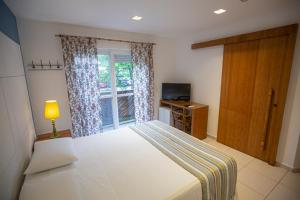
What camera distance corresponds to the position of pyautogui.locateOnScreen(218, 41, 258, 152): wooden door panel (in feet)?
8.35

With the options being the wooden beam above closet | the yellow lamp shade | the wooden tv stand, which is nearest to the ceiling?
the wooden beam above closet

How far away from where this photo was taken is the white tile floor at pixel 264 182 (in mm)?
1863

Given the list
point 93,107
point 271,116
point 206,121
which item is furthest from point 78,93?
point 271,116

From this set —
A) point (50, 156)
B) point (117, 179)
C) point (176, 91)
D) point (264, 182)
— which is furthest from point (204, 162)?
point (176, 91)

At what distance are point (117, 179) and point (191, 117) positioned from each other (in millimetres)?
2302

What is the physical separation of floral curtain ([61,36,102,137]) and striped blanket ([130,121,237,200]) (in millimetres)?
1542

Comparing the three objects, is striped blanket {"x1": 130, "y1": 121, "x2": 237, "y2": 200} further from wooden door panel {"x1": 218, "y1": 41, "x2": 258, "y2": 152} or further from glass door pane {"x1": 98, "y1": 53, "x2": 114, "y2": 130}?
glass door pane {"x1": 98, "y1": 53, "x2": 114, "y2": 130}

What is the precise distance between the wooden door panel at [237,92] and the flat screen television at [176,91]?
860 mm

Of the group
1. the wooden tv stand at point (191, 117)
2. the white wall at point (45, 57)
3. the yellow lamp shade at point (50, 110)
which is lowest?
the wooden tv stand at point (191, 117)

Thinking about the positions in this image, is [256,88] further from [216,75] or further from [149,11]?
[149,11]

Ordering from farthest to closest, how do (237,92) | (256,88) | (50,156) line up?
(237,92), (256,88), (50,156)

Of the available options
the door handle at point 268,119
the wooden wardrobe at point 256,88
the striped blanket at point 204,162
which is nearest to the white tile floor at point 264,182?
the wooden wardrobe at point 256,88

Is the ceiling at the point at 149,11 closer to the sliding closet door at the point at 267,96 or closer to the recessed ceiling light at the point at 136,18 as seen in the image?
the recessed ceiling light at the point at 136,18

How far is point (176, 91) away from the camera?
3785mm
